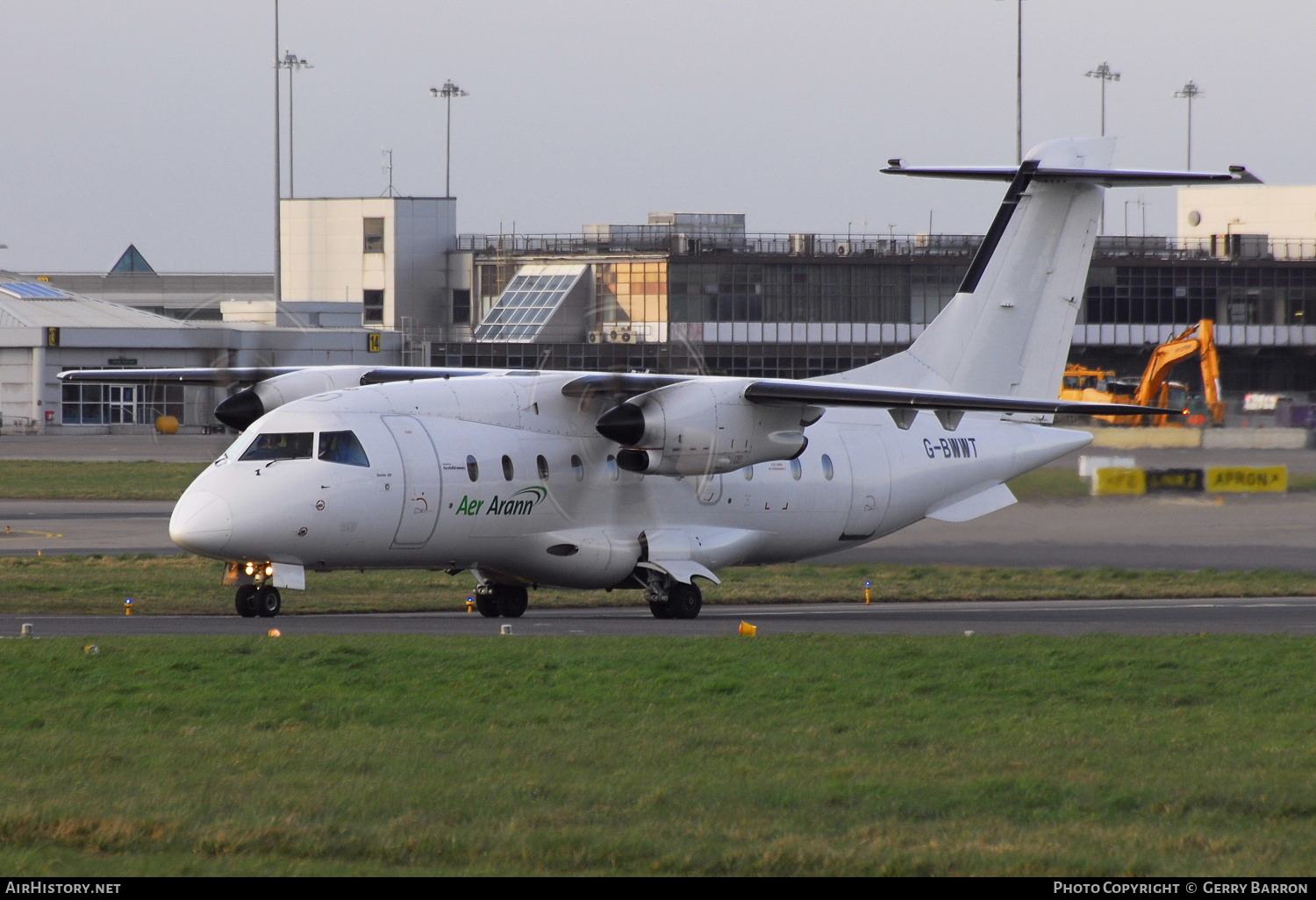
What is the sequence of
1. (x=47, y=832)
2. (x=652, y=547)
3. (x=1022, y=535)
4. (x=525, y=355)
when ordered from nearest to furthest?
(x=47, y=832) → (x=652, y=547) → (x=1022, y=535) → (x=525, y=355)

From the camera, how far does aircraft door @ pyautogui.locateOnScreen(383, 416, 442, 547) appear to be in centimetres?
2052

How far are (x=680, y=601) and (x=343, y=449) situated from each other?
211 inches

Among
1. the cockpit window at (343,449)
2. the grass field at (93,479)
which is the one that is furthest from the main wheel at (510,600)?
the grass field at (93,479)

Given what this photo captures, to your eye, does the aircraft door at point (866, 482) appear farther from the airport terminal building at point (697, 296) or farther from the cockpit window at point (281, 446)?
the airport terminal building at point (697, 296)

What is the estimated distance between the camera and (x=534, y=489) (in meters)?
21.8

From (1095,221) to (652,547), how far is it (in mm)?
10492

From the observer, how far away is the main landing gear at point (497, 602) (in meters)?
23.0

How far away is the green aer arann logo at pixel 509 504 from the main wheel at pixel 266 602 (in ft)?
8.48

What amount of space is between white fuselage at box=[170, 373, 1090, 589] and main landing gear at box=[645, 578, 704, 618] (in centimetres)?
36

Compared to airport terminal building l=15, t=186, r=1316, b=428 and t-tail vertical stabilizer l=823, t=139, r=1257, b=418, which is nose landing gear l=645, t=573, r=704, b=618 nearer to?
t-tail vertical stabilizer l=823, t=139, r=1257, b=418

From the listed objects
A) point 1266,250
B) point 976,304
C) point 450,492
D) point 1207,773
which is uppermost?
point 1266,250

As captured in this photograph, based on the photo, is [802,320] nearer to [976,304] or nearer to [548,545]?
[976,304]

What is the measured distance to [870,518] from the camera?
25.4 metres
